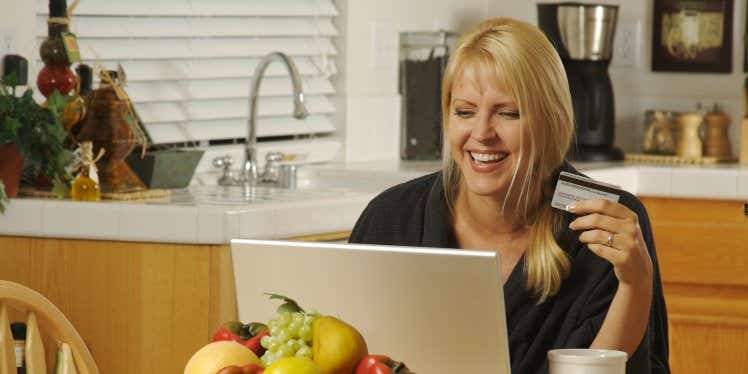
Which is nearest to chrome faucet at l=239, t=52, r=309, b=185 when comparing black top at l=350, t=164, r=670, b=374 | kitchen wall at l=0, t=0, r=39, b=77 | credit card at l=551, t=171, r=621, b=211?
kitchen wall at l=0, t=0, r=39, b=77

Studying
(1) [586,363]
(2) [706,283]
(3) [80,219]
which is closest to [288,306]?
(1) [586,363]

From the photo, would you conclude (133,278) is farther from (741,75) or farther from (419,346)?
(741,75)

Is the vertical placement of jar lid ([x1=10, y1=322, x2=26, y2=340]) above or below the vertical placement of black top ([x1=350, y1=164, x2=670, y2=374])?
below

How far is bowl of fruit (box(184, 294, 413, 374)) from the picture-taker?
121 cm

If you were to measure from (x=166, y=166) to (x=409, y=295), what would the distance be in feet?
5.42

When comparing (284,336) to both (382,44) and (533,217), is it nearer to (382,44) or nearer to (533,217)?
(533,217)

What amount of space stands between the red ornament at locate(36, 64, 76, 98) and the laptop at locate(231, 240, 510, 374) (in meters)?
1.39

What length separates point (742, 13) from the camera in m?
4.23

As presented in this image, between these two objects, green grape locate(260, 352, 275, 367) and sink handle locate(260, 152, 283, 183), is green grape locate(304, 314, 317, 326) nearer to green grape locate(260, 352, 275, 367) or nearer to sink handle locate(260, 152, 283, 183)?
green grape locate(260, 352, 275, 367)

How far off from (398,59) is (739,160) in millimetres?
1168

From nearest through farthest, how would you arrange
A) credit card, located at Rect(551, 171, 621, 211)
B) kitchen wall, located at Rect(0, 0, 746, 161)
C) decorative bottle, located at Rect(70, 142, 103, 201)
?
credit card, located at Rect(551, 171, 621, 211) → decorative bottle, located at Rect(70, 142, 103, 201) → kitchen wall, located at Rect(0, 0, 746, 161)

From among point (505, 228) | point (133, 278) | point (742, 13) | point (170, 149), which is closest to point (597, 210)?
point (505, 228)

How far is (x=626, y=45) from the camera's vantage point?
438 cm

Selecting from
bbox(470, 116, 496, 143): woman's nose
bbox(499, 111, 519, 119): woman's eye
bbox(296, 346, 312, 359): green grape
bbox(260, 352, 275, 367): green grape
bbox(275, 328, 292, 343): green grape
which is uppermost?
bbox(499, 111, 519, 119): woman's eye
